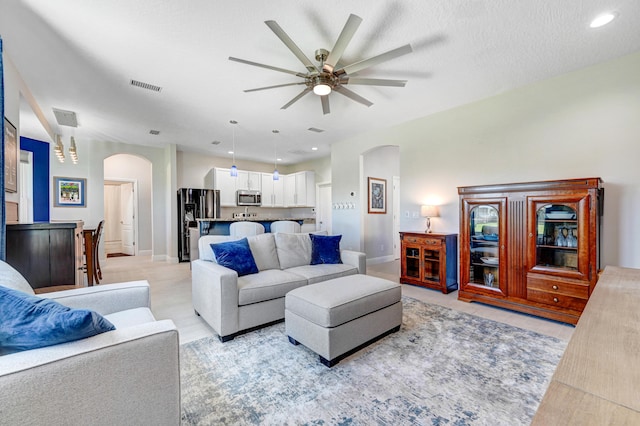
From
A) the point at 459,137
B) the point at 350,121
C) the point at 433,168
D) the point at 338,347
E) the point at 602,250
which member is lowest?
the point at 338,347

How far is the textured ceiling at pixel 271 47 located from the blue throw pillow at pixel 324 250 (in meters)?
1.96

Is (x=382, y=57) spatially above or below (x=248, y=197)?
above

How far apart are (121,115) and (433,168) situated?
507 cm

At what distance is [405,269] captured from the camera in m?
4.39

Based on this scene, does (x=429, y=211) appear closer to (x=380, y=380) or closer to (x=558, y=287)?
(x=558, y=287)

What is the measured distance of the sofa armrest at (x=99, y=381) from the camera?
34.7 inches

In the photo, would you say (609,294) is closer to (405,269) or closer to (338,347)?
(338,347)

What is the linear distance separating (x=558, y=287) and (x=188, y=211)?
22.2 ft

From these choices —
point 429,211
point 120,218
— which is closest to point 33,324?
point 429,211

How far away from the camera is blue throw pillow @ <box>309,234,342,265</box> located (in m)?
3.50

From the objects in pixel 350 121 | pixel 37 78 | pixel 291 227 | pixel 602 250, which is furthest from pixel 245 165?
pixel 602 250

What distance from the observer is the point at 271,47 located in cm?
263

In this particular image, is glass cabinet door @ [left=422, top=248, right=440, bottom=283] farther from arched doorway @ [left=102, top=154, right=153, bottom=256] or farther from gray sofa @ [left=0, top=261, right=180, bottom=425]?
arched doorway @ [left=102, top=154, right=153, bottom=256]

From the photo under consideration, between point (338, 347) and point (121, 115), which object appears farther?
point (121, 115)
